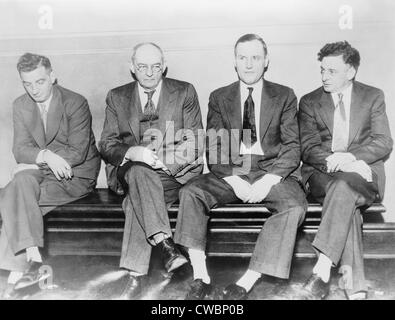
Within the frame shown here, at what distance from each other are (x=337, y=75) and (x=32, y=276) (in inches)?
78.7

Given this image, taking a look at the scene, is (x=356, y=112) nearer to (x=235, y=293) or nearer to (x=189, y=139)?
(x=189, y=139)

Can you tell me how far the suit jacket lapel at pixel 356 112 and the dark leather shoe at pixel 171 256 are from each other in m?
1.16

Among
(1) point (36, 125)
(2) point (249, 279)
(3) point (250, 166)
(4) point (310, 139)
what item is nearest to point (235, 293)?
A: (2) point (249, 279)

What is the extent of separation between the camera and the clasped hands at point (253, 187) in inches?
101

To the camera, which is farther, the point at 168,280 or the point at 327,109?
the point at 327,109

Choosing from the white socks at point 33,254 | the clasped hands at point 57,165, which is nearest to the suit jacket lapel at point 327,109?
the clasped hands at point 57,165

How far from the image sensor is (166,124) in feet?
9.20

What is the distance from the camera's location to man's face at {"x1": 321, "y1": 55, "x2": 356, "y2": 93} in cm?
277

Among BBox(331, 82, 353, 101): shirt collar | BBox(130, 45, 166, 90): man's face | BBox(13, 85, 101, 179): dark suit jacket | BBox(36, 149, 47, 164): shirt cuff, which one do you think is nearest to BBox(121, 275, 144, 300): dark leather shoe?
BBox(13, 85, 101, 179): dark suit jacket

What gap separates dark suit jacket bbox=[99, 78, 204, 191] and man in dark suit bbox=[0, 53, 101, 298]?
170 mm

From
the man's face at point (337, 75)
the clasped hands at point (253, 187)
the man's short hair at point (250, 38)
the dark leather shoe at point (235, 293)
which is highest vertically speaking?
the man's short hair at point (250, 38)

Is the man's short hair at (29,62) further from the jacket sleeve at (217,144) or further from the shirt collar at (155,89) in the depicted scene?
the jacket sleeve at (217,144)

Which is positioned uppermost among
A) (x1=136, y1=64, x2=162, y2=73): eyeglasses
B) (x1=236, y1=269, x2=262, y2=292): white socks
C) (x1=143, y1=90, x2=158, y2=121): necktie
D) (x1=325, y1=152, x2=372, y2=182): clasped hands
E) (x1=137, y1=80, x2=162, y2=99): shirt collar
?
(x1=136, y1=64, x2=162, y2=73): eyeglasses

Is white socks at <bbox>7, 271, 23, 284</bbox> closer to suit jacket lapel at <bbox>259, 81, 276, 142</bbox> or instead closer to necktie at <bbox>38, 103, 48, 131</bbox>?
necktie at <bbox>38, 103, 48, 131</bbox>
